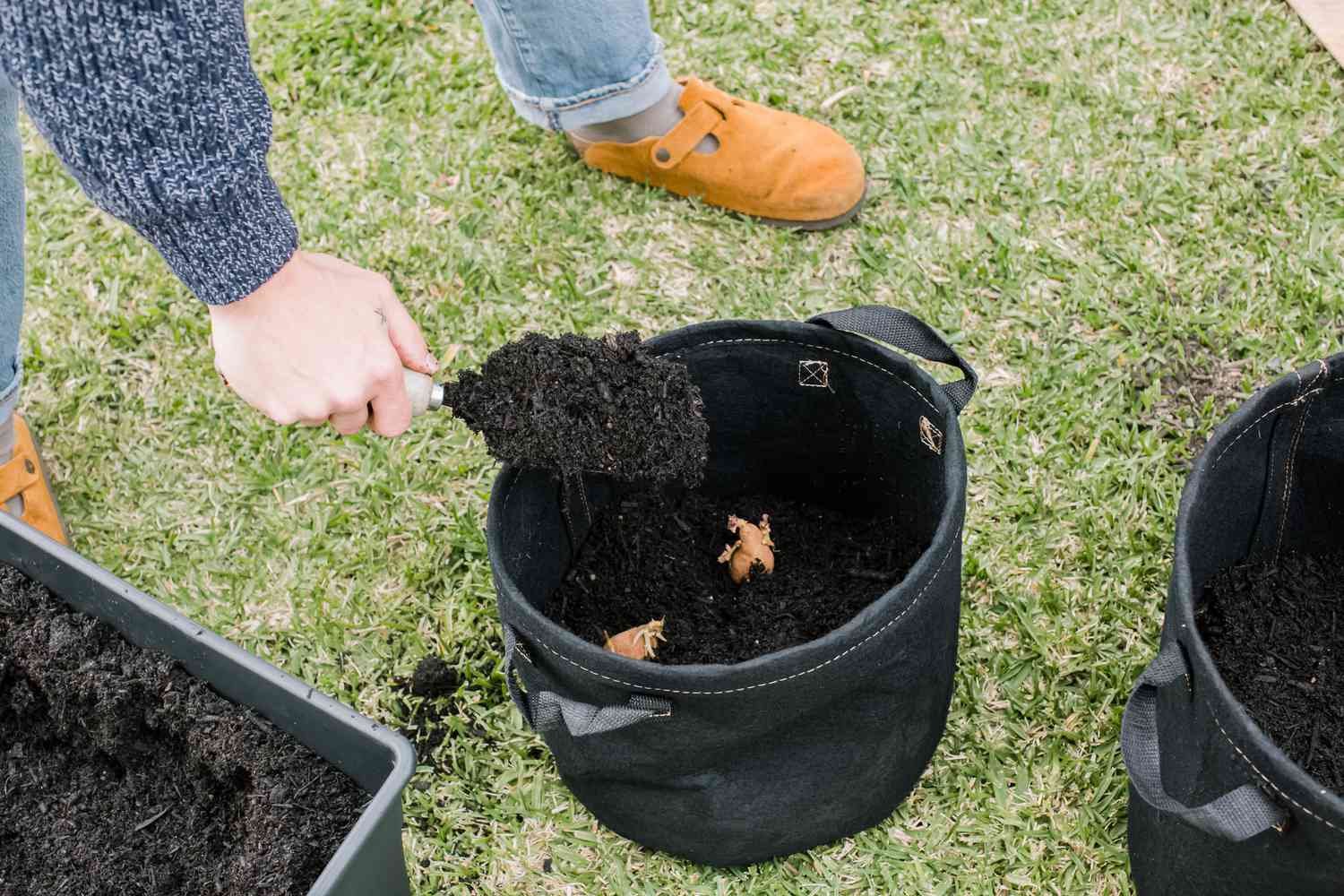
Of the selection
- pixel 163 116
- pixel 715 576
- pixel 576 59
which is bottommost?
pixel 715 576

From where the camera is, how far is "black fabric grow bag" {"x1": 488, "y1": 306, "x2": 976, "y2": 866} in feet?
5.01

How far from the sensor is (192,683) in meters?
1.72

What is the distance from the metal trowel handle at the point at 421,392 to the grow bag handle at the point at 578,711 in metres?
0.32

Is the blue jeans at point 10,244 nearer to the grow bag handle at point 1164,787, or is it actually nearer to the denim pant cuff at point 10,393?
the denim pant cuff at point 10,393

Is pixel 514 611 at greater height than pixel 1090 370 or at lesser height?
greater

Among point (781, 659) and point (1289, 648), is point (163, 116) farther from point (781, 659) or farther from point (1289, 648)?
point (1289, 648)

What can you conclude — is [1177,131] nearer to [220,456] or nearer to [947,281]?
[947,281]

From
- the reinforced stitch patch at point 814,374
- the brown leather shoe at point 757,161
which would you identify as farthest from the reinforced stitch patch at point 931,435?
the brown leather shoe at point 757,161

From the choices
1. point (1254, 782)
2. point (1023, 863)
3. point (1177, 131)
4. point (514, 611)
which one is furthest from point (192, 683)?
point (1177, 131)

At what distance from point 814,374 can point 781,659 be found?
59cm

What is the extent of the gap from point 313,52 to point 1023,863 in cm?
264

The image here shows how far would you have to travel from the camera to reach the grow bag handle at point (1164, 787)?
135 centimetres

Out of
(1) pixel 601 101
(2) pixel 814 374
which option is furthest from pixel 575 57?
(2) pixel 814 374

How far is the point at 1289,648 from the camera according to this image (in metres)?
1.86
